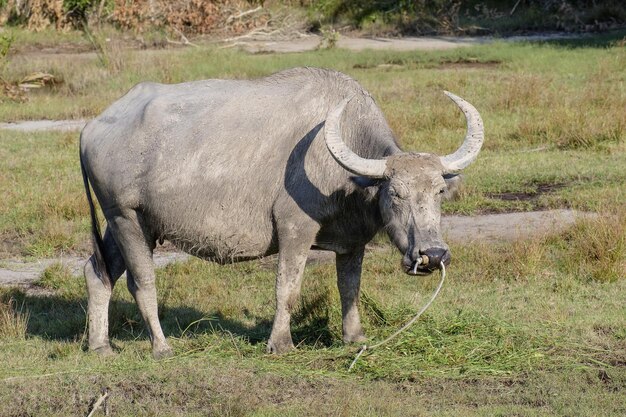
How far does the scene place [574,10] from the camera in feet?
68.4

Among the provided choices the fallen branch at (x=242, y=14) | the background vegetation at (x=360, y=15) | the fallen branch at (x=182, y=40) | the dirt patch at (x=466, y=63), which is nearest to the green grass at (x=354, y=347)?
the dirt patch at (x=466, y=63)

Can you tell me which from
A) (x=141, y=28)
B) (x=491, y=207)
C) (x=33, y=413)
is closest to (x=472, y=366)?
(x=33, y=413)

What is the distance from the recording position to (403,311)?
675 centimetres

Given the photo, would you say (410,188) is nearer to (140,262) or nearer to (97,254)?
(140,262)

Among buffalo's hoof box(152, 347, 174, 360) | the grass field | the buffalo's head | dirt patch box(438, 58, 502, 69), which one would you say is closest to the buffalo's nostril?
the buffalo's head

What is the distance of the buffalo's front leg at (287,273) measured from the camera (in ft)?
20.0

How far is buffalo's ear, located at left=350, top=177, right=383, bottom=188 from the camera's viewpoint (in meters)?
5.76

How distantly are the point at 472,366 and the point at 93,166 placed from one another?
8.04ft

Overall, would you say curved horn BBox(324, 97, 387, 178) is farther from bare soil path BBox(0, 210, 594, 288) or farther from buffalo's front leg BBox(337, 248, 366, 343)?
bare soil path BBox(0, 210, 594, 288)

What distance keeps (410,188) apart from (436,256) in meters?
0.42

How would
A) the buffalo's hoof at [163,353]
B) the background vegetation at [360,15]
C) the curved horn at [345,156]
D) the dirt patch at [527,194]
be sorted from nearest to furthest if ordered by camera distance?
the curved horn at [345,156], the buffalo's hoof at [163,353], the dirt patch at [527,194], the background vegetation at [360,15]

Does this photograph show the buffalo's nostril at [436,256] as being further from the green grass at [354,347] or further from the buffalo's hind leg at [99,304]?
the buffalo's hind leg at [99,304]

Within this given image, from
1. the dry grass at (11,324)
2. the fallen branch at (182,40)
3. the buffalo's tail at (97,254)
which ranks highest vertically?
the buffalo's tail at (97,254)

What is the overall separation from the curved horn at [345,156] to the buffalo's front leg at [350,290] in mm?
853
